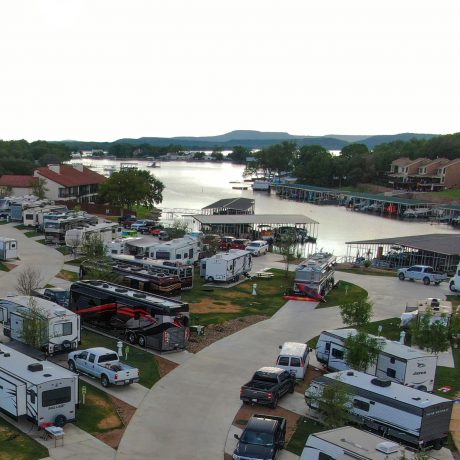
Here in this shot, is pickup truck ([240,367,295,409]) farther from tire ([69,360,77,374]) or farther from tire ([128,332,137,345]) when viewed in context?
tire ([128,332,137,345])

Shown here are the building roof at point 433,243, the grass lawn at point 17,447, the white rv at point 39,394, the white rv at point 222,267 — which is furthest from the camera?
the building roof at point 433,243

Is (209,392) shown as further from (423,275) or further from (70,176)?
(70,176)

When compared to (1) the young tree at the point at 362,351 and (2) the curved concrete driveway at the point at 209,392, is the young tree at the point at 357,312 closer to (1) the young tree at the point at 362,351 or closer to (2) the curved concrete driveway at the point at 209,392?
(2) the curved concrete driveway at the point at 209,392

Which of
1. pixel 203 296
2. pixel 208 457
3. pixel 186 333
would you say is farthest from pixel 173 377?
pixel 203 296

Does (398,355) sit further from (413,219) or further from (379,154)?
(379,154)

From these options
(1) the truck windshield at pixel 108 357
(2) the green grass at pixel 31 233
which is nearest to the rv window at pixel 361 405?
(1) the truck windshield at pixel 108 357

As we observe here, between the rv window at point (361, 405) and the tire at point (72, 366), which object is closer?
the rv window at point (361, 405)

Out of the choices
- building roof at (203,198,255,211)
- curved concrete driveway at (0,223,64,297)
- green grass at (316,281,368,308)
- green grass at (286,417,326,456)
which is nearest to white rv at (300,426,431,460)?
green grass at (286,417,326,456)
